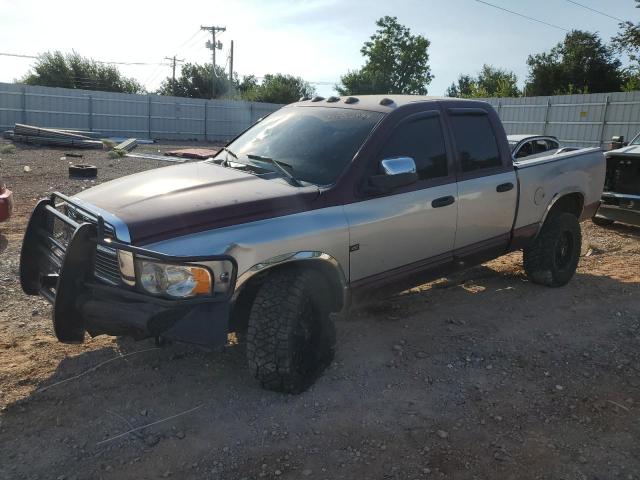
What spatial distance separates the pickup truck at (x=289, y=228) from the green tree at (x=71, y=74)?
48988mm

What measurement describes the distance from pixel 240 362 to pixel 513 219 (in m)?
2.77

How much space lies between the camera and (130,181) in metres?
3.77

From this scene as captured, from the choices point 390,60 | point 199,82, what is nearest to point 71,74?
point 199,82

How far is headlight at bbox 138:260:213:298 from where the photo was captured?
9.37 ft

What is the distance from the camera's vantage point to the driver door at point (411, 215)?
11.9ft

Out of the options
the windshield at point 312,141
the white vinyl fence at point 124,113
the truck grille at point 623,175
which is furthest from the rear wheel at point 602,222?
the white vinyl fence at point 124,113

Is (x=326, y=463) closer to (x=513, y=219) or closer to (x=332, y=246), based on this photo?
(x=332, y=246)

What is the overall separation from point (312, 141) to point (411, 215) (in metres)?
0.89

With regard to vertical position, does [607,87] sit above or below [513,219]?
above

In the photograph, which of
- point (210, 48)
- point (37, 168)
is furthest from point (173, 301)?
point (210, 48)

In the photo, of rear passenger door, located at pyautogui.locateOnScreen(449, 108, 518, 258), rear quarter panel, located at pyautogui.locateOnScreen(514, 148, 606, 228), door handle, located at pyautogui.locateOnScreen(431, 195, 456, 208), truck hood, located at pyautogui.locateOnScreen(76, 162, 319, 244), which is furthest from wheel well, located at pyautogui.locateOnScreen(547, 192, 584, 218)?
truck hood, located at pyautogui.locateOnScreen(76, 162, 319, 244)

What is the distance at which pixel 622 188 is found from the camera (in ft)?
26.6

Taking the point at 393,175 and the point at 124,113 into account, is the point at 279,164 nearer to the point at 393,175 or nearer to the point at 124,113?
the point at 393,175

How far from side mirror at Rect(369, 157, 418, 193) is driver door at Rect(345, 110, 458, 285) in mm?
85
